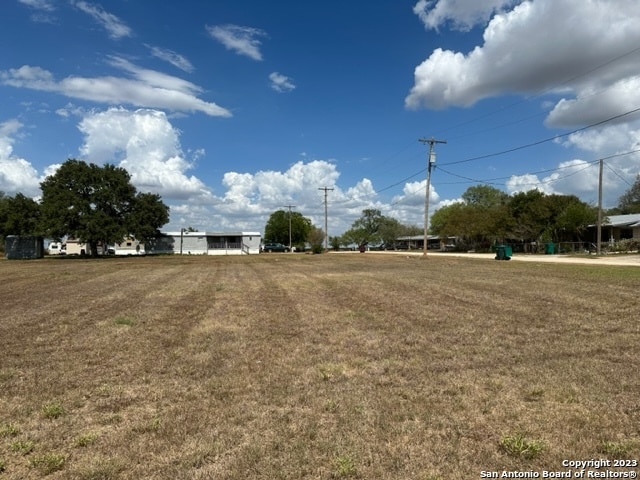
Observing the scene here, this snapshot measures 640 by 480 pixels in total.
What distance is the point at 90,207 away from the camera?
6731 cm

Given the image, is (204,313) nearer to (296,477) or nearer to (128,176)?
(296,477)

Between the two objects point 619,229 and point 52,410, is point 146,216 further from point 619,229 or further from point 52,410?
point 52,410

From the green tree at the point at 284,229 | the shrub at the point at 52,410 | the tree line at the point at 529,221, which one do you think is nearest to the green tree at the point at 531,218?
the tree line at the point at 529,221

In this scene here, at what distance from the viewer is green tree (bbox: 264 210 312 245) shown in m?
132

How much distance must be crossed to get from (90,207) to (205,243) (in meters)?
28.2

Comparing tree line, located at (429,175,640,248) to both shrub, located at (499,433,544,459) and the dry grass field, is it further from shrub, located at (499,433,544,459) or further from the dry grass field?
shrub, located at (499,433,544,459)

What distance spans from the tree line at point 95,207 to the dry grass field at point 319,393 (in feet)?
194

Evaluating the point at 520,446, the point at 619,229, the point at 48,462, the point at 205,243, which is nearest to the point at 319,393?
the point at 520,446

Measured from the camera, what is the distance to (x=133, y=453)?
4.07m

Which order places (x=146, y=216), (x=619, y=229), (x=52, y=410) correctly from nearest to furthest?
1. (x=52, y=410)
2. (x=619, y=229)
3. (x=146, y=216)

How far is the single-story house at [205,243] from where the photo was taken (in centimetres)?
9075

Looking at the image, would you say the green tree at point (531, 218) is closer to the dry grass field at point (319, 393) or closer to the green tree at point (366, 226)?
the dry grass field at point (319, 393)

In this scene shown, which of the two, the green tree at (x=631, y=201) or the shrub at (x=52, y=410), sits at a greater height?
the green tree at (x=631, y=201)

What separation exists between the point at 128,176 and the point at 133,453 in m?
74.9
